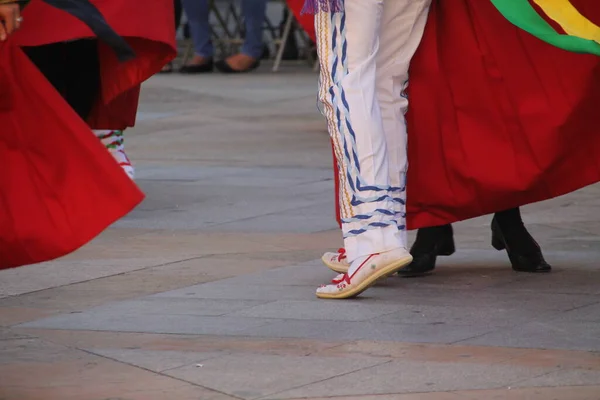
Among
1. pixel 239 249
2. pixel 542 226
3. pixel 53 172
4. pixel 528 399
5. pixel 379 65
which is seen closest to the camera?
pixel 528 399

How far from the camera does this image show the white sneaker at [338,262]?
545cm

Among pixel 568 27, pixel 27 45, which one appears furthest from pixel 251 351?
pixel 568 27

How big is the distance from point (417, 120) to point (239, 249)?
127cm

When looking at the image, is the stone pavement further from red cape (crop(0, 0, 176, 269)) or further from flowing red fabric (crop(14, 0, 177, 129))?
flowing red fabric (crop(14, 0, 177, 129))

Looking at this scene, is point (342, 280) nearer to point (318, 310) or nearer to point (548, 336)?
point (318, 310)

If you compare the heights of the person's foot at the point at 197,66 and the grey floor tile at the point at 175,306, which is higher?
the grey floor tile at the point at 175,306

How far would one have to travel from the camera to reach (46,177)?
13.5 ft

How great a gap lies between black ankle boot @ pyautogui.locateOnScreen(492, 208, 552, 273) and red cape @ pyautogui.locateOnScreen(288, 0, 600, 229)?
331 millimetres

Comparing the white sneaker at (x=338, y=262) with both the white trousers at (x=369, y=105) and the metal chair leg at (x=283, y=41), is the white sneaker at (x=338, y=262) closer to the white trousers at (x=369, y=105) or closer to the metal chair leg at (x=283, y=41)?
the white trousers at (x=369, y=105)

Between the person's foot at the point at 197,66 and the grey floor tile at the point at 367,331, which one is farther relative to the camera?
the person's foot at the point at 197,66

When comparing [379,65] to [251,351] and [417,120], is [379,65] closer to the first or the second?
[417,120]

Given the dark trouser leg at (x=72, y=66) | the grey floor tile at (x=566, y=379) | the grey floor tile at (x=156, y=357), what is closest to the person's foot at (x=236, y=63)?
the dark trouser leg at (x=72, y=66)

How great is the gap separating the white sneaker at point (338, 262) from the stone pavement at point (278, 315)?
102mm

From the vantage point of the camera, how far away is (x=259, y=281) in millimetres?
5559
